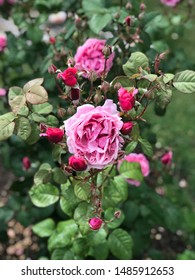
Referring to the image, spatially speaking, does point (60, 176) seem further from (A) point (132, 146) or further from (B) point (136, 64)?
(B) point (136, 64)

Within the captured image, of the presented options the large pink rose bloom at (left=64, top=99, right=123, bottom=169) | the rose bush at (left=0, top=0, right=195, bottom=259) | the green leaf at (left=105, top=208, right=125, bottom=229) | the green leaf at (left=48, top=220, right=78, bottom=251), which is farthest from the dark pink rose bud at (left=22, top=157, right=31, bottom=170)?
the large pink rose bloom at (left=64, top=99, right=123, bottom=169)

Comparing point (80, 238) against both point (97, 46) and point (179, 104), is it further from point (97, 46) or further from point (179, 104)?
point (179, 104)

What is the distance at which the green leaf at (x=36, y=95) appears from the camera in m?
1.59

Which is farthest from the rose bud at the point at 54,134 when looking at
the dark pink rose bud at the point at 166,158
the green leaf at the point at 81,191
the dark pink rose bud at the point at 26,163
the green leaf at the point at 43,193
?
the dark pink rose bud at the point at 166,158

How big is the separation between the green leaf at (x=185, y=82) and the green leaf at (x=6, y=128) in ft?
1.55

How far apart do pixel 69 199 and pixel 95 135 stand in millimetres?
367

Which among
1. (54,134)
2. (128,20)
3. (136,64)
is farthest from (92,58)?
(54,134)

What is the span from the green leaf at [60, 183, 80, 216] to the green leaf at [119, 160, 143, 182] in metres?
0.24

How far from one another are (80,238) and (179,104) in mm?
2470

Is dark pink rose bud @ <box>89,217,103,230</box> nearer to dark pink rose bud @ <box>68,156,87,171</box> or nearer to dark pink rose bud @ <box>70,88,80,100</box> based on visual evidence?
dark pink rose bud @ <box>68,156,87,171</box>

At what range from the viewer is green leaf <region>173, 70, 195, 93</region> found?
1.58m

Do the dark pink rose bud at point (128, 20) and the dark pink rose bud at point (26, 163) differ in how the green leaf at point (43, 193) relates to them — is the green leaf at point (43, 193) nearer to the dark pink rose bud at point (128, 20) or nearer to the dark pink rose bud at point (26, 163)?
the dark pink rose bud at point (26, 163)

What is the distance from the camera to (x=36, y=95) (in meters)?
1.60
